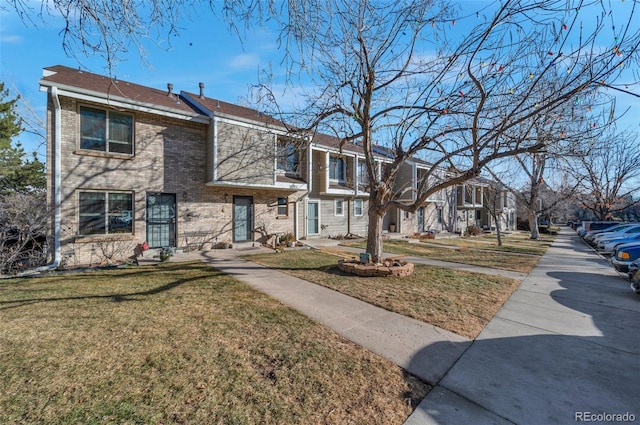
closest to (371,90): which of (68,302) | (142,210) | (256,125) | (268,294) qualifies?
(268,294)

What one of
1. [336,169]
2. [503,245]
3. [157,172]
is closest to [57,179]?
[157,172]

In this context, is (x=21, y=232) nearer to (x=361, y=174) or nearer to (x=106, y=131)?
(x=106, y=131)

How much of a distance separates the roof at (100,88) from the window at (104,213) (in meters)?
3.33

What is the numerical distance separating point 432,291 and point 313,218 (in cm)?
1084

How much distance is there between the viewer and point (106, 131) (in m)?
9.55

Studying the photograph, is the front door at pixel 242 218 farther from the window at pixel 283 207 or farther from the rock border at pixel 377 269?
the rock border at pixel 377 269

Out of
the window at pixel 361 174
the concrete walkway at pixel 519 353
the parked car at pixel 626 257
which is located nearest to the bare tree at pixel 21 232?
the concrete walkway at pixel 519 353

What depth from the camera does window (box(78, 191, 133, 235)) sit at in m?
9.20

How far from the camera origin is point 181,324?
4164 mm

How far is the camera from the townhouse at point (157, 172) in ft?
29.0

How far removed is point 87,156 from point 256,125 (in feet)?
19.8

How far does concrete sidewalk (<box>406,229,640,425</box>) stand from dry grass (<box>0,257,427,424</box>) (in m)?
0.44

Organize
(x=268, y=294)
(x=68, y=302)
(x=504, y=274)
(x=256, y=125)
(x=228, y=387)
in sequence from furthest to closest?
(x=256, y=125) < (x=504, y=274) < (x=268, y=294) < (x=68, y=302) < (x=228, y=387)

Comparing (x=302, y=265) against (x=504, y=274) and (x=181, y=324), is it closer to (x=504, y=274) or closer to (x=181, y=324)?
(x=181, y=324)
